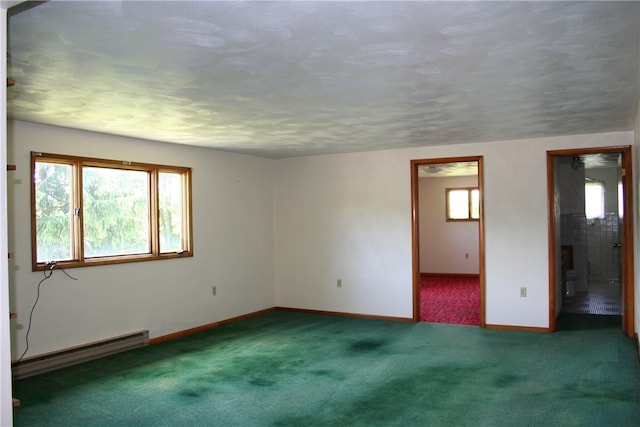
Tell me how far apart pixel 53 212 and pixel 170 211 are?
144 centimetres

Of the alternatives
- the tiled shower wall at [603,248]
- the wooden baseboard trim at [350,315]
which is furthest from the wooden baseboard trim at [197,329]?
the tiled shower wall at [603,248]

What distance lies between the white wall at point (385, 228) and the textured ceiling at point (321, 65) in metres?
1.12

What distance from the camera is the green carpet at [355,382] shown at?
348 cm

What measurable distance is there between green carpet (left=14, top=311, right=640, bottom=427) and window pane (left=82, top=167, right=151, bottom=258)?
111 cm

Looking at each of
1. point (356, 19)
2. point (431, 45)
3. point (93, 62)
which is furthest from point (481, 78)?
point (93, 62)

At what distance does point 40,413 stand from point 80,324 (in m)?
1.37

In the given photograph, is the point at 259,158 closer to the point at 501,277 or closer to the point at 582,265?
the point at 501,277

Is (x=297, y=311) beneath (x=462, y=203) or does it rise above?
beneath

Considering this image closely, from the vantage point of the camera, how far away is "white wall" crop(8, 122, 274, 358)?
4473 mm

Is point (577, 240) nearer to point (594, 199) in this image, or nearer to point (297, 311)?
point (594, 199)

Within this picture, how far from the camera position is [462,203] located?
1136 cm

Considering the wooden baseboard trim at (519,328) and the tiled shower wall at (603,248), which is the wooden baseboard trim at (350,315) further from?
the tiled shower wall at (603,248)

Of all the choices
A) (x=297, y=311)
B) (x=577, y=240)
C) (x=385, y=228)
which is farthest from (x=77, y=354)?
(x=577, y=240)

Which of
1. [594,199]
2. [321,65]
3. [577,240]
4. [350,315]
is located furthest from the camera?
[594,199]
